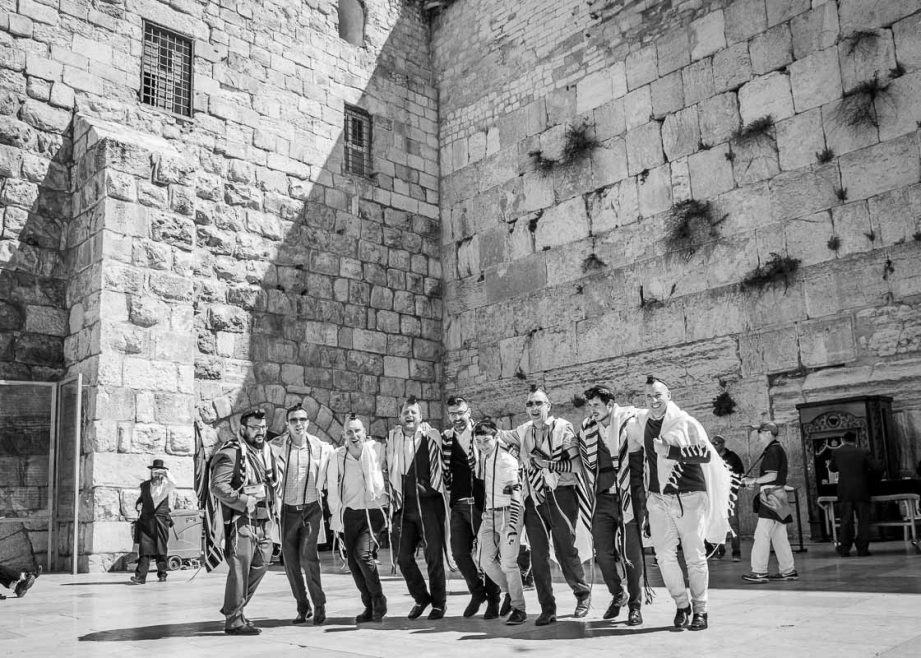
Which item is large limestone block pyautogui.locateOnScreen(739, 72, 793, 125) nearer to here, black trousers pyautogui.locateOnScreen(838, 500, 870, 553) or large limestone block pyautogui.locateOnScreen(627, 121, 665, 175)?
large limestone block pyautogui.locateOnScreen(627, 121, 665, 175)

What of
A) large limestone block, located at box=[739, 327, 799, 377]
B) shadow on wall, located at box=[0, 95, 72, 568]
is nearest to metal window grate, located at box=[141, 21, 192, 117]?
shadow on wall, located at box=[0, 95, 72, 568]

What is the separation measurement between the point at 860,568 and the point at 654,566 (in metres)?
2.23

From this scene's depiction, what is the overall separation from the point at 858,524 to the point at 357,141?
10.4 metres

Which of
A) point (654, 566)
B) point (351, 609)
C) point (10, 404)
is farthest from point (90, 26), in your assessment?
point (654, 566)

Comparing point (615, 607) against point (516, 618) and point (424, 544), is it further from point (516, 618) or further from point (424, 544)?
point (424, 544)

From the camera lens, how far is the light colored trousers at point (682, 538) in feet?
18.0

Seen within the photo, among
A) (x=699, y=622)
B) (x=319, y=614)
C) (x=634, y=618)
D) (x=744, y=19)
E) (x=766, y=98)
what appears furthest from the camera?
(x=744, y=19)

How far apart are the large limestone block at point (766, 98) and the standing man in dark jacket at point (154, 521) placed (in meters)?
8.98

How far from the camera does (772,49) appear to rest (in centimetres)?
1216

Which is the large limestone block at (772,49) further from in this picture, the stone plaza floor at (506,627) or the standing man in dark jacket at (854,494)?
the stone plaza floor at (506,627)

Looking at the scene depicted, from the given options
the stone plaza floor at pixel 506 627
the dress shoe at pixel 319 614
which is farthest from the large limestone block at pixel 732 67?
the dress shoe at pixel 319 614

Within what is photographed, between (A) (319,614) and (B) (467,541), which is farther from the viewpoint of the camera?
(B) (467,541)

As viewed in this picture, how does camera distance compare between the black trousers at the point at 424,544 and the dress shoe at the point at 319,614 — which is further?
the black trousers at the point at 424,544

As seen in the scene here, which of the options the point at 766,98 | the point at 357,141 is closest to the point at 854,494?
the point at 766,98
